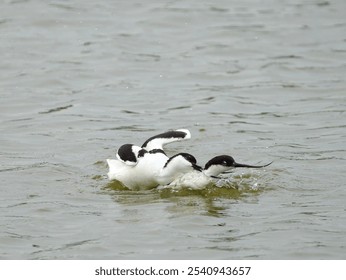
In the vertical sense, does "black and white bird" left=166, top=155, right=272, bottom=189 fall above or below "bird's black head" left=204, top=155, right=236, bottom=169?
below

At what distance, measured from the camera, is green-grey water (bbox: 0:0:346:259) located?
9039 mm

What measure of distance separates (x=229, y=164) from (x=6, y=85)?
6250 mm

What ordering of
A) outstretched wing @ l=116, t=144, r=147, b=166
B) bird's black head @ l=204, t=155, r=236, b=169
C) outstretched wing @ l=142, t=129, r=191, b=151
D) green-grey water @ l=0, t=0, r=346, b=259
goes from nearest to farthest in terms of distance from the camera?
1. green-grey water @ l=0, t=0, r=346, b=259
2. bird's black head @ l=204, t=155, r=236, b=169
3. outstretched wing @ l=116, t=144, r=147, b=166
4. outstretched wing @ l=142, t=129, r=191, b=151

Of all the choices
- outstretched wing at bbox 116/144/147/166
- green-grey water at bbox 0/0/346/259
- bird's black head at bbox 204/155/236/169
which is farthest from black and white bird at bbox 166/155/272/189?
outstretched wing at bbox 116/144/147/166

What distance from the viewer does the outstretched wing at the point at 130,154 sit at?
10.5 metres

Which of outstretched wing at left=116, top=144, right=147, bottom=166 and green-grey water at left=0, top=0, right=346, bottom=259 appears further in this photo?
outstretched wing at left=116, top=144, right=147, bottom=166

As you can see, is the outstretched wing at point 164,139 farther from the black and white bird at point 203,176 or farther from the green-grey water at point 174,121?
the black and white bird at point 203,176

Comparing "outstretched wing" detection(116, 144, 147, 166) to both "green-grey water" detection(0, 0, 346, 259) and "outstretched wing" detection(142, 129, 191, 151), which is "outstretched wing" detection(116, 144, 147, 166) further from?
"outstretched wing" detection(142, 129, 191, 151)

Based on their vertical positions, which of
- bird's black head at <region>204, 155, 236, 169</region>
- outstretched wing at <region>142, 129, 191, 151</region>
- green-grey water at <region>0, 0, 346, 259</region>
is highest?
bird's black head at <region>204, 155, 236, 169</region>

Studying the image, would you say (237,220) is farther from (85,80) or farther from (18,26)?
(18,26)

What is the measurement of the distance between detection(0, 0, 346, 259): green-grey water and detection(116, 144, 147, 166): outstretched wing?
0.36 metres

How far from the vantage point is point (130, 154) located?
1054cm

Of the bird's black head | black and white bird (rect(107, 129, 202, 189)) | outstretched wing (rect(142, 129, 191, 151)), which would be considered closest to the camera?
the bird's black head
